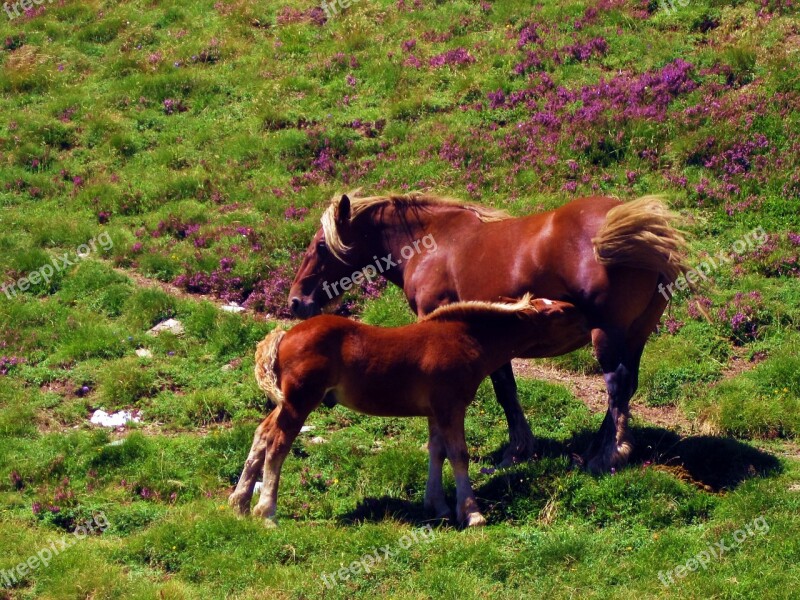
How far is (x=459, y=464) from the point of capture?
9.83 metres

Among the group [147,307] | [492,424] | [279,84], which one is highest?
[279,84]

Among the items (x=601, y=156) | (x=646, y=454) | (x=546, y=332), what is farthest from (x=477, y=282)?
(x=601, y=156)

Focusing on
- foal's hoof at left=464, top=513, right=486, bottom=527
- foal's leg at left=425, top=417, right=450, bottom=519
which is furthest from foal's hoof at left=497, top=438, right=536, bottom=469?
foal's hoof at left=464, top=513, right=486, bottom=527

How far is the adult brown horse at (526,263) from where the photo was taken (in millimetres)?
10211

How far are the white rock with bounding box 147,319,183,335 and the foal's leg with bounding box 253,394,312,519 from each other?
538 centimetres

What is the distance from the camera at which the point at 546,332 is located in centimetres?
1019

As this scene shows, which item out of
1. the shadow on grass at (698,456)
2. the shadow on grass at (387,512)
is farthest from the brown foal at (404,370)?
the shadow on grass at (698,456)

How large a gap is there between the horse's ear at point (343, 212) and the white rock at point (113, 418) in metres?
3.57

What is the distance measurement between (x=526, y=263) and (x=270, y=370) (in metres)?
3.01

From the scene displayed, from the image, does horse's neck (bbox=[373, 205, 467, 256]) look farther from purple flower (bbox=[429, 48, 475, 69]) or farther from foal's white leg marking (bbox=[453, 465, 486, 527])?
purple flower (bbox=[429, 48, 475, 69])

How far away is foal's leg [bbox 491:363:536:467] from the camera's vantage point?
11242 millimetres

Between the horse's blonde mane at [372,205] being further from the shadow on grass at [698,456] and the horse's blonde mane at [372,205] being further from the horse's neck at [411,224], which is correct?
the shadow on grass at [698,456]

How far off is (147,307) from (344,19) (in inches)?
381

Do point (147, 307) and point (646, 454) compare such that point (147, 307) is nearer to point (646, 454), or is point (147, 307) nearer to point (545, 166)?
point (545, 166)
